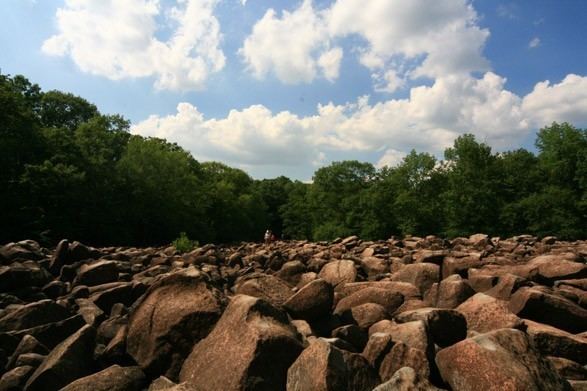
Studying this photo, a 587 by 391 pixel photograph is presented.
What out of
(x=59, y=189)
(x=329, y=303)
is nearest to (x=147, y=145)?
(x=59, y=189)

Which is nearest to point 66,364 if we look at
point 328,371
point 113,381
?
point 113,381

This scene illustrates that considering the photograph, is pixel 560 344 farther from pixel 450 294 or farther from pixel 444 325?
pixel 450 294

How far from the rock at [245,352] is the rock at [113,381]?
20.2 inches

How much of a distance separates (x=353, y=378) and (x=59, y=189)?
3779cm

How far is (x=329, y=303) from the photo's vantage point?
7.00m

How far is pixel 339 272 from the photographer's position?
10.7 meters

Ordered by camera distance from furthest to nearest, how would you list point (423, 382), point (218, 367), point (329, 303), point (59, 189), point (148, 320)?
point (59, 189), point (329, 303), point (148, 320), point (218, 367), point (423, 382)

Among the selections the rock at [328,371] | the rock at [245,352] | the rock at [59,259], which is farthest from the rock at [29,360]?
the rock at [59,259]

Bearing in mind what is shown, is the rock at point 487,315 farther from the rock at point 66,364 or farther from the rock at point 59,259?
the rock at point 59,259

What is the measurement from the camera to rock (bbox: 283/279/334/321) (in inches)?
270

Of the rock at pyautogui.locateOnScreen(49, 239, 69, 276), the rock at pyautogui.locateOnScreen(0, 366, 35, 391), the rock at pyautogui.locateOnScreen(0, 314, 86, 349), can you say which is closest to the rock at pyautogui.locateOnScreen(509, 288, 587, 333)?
the rock at pyautogui.locateOnScreen(0, 314, 86, 349)

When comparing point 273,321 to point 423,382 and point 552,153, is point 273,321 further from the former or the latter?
point 552,153

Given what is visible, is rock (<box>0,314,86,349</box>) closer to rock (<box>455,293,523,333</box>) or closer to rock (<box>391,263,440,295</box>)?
rock (<box>455,293,523,333</box>)

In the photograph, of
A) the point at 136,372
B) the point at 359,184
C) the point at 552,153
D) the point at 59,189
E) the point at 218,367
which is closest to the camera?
the point at 218,367
